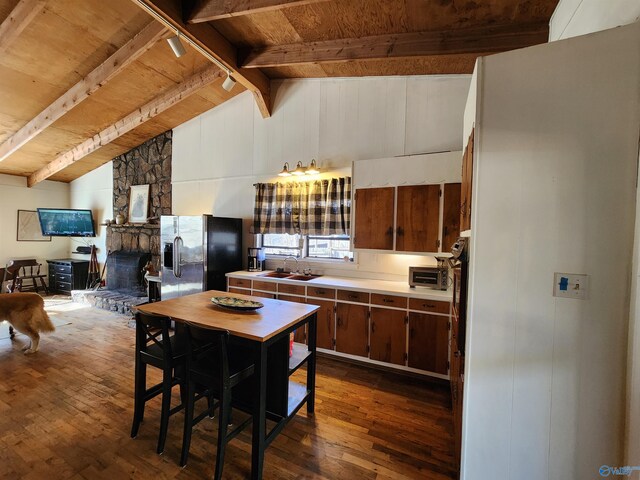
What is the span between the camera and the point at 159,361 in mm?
1943

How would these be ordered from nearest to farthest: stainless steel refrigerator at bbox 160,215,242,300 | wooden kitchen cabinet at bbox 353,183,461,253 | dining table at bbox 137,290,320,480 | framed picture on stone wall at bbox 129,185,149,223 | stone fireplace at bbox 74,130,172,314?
dining table at bbox 137,290,320,480
wooden kitchen cabinet at bbox 353,183,461,253
stainless steel refrigerator at bbox 160,215,242,300
stone fireplace at bbox 74,130,172,314
framed picture on stone wall at bbox 129,185,149,223

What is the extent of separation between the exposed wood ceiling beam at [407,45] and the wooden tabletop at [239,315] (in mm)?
2667

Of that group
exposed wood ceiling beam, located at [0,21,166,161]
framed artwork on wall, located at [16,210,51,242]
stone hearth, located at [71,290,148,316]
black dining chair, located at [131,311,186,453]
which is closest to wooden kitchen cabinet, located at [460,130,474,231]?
black dining chair, located at [131,311,186,453]

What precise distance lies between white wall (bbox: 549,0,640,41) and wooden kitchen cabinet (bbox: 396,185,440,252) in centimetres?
144

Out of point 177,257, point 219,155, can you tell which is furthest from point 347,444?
point 219,155

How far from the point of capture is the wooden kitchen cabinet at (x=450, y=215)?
2799 millimetres

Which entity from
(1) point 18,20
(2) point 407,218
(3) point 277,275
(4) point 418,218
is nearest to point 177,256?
(3) point 277,275

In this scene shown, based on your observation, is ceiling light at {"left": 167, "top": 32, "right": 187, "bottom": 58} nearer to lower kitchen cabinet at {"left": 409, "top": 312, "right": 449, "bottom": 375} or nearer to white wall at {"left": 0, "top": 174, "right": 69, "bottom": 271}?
lower kitchen cabinet at {"left": 409, "top": 312, "right": 449, "bottom": 375}

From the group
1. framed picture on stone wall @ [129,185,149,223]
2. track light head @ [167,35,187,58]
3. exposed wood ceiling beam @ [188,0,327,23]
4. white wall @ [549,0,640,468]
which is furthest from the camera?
framed picture on stone wall @ [129,185,149,223]

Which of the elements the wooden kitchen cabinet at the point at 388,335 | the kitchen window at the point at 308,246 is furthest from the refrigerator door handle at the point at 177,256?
the wooden kitchen cabinet at the point at 388,335

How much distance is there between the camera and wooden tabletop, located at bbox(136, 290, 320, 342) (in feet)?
5.71

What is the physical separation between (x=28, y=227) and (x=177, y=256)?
5.21 meters

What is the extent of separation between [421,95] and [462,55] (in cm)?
74

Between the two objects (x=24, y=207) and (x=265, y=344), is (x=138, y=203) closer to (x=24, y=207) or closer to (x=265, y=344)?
(x=24, y=207)
